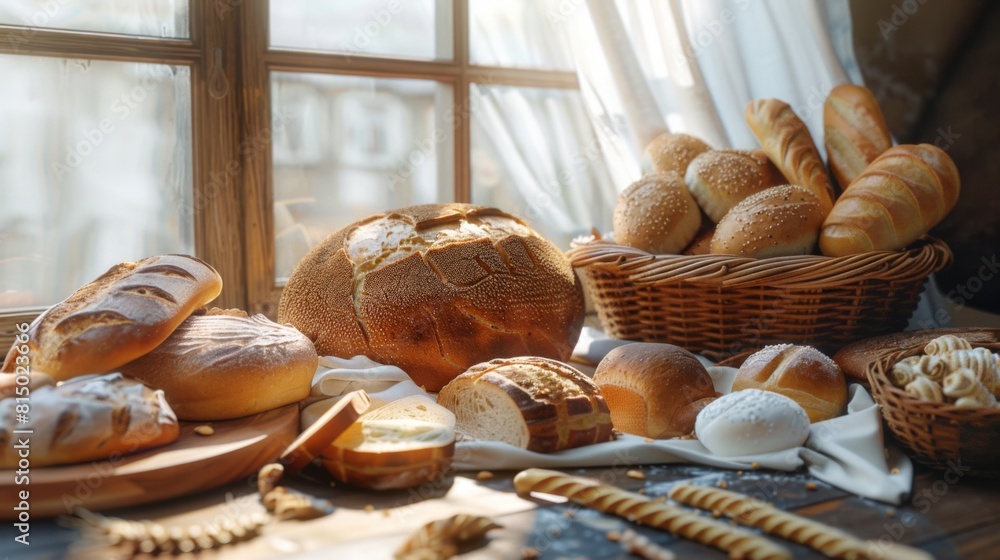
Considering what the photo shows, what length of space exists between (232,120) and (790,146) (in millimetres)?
1442

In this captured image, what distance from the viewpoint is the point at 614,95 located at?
8.29 feet

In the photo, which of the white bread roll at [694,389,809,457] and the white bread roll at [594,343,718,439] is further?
the white bread roll at [594,343,718,439]

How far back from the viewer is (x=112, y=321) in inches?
48.3

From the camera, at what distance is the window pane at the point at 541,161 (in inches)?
99.3

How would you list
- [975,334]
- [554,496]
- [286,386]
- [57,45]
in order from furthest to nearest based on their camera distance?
[57,45] → [975,334] → [286,386] → [554,496]

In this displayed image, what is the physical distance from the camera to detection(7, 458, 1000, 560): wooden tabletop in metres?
0.99

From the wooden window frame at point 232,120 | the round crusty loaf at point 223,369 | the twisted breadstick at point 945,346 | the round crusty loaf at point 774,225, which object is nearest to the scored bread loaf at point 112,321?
the round crusty loaf at point 223,369

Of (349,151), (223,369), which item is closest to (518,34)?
(349,151)

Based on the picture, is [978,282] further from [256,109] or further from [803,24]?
[256,109]

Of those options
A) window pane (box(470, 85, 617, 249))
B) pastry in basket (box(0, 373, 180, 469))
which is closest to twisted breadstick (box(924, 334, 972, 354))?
pastry in basket (box(0, 373, 180, 469))

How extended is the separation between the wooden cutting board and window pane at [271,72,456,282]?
3.55ft

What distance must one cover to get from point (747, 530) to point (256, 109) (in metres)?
1.67

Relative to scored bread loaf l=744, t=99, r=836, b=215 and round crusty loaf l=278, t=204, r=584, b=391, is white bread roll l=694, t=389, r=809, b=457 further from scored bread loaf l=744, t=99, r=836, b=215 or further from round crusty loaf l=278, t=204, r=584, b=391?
scored bread loaf l=744, t=99, r=836, b=215

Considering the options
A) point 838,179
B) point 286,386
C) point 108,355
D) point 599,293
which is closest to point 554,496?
point 286,386
